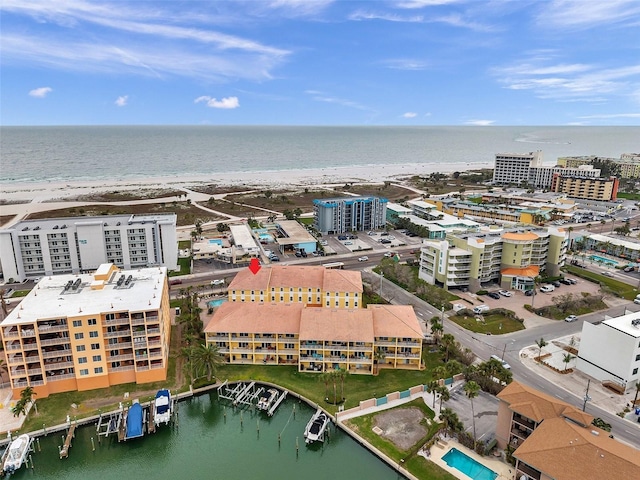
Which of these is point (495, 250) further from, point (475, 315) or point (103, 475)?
point (103, 475)

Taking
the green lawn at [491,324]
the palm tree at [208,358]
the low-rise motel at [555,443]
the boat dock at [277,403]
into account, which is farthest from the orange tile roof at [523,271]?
the palm tree at [208,358]

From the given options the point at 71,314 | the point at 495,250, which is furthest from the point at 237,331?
the point at 495,250

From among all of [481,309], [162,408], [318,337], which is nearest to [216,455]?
[162,408]

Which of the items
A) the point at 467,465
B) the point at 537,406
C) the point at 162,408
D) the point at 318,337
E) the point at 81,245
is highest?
the point at 81,245

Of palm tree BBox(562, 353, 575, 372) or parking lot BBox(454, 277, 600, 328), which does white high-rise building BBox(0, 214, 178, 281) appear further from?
palm tree BBox(562, 353, 575, 372)

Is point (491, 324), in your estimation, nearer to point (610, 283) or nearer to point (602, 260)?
point (610, 283)

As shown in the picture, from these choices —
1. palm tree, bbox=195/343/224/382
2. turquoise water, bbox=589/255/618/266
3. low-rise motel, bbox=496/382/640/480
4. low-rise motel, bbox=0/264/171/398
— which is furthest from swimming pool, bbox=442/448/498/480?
turquoise water, bbox=589/255/618/266
